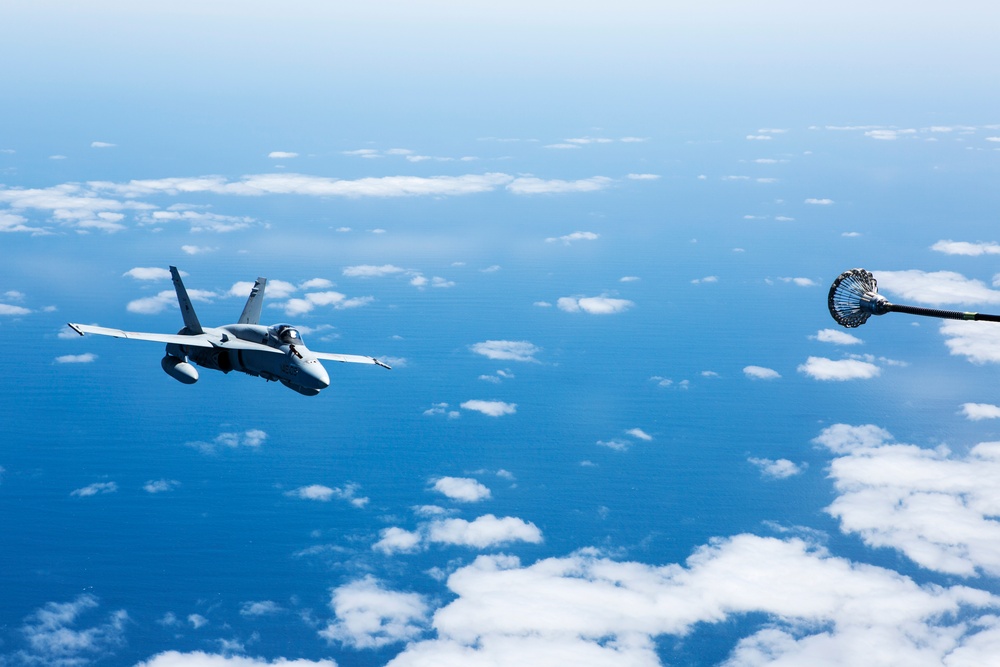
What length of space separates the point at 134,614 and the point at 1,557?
3206 centimetres

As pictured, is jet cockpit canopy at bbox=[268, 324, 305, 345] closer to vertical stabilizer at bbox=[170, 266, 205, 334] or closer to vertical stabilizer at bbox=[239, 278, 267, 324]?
vertical stabilizer at bbox=[239, 278, 267, 324]

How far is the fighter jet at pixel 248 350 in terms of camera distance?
53.0 m

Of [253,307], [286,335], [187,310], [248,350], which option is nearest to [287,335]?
[286,335]

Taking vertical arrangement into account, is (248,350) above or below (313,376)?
above

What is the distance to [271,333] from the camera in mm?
54219

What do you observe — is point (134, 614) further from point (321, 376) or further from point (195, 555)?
point (321, 376)

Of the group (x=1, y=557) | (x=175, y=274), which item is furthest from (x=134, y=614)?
(x=175, y=274)

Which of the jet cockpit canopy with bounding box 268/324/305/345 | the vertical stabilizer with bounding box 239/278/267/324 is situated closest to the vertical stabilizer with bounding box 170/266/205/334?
the vertical stabilizer with bounding box 239/278/267/324

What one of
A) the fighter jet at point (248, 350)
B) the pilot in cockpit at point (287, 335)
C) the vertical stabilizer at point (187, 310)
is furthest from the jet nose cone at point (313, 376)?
the vertical stabilizer at point (187, 310)

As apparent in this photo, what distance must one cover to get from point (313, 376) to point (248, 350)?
510 centimetres

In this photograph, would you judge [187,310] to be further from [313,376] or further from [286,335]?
[313,376]

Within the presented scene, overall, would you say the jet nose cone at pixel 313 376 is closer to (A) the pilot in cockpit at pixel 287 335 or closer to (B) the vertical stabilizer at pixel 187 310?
(A) the pilot in cockpit at pixel 287 335

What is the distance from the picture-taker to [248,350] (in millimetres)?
54938

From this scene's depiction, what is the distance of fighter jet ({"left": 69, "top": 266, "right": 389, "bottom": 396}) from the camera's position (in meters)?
53.0
